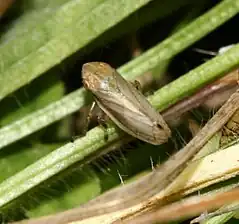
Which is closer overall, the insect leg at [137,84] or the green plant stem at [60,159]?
the green plant stem at [60,159]

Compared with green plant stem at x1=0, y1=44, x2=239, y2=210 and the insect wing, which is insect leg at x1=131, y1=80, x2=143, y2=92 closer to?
the insect wing

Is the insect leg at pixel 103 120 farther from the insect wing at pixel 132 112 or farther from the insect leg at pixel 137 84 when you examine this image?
the insect leg at pixel 137 84

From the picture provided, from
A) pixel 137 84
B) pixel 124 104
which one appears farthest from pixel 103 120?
pixel 137 84

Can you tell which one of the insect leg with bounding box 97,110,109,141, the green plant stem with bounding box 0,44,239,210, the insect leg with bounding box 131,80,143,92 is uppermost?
the insect leg with bounding box 131,80,143,92

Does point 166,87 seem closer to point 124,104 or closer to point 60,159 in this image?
point 124,104

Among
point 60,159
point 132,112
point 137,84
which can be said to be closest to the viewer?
point 60,159

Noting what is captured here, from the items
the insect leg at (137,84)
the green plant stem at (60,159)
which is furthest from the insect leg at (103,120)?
the insect leg at (137,84)

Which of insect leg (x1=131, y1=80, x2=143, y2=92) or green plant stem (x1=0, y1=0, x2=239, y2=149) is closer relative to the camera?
green plant stem (x1=0, y1=0, x2=239, y2=149)

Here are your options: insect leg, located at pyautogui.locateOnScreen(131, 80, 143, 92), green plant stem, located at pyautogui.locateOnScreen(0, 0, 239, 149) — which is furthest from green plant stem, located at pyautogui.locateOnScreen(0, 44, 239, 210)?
insect leg, located at pyautogui.locateOnScreen(131, 80, 143, 92)
